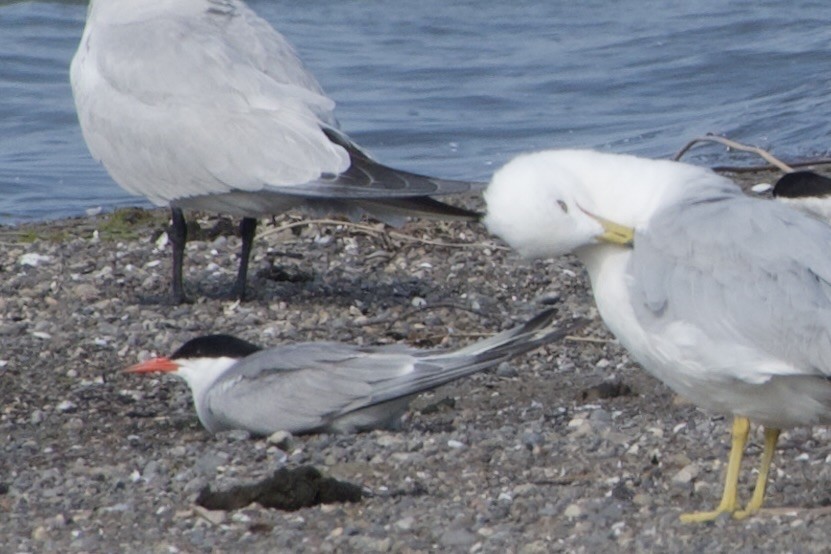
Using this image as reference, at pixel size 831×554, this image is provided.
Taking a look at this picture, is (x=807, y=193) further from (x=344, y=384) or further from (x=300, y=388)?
(x=300, y=388)

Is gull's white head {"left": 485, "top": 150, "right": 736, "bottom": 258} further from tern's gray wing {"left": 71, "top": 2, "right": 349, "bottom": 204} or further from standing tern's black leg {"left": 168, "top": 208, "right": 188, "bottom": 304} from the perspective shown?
standing tern's black leg {"left": 168, "top": 208, "right": 188, "bottom": 304}

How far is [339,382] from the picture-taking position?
6.05 metres

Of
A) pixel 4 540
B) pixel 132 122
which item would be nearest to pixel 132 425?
pixel 4 540

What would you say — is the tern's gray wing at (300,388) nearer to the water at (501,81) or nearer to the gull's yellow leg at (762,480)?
the gull's yellow leg at (762,480)

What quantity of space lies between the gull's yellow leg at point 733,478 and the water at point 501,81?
22.9 feet

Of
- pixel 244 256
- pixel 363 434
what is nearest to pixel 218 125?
pixel 244 256

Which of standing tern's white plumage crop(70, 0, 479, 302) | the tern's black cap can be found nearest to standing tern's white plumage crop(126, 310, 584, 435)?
the tern's black cap

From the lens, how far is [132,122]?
796 cm

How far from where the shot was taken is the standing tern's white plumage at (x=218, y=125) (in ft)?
25.0

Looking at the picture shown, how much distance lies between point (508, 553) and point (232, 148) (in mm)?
3658

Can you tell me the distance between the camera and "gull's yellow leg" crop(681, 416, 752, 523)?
466 cm

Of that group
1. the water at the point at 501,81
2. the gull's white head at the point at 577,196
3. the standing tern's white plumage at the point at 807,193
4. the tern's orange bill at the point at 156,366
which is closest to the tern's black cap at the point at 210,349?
the tern's orange bill at the point at 156,366

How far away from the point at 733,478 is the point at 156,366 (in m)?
2.54

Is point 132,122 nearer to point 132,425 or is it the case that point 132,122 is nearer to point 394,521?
point 132,425
